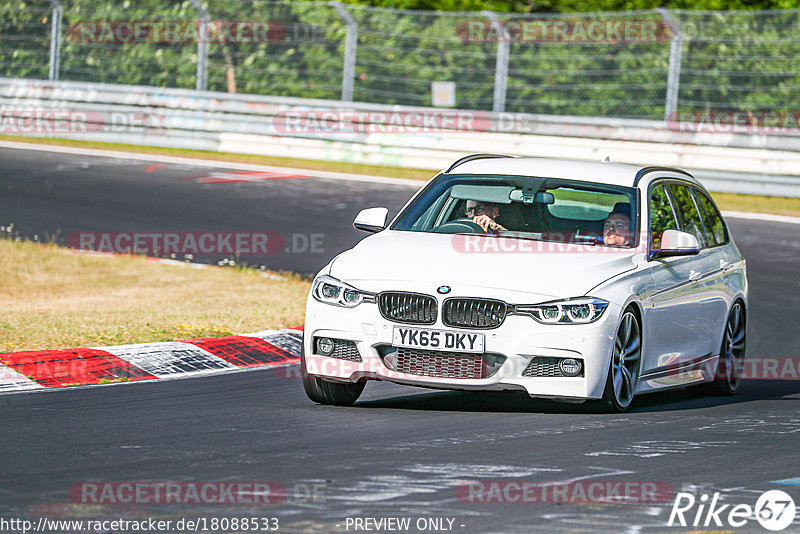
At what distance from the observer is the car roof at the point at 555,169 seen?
9.77 metres

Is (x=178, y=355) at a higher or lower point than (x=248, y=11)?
lower

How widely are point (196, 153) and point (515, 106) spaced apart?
6.07m

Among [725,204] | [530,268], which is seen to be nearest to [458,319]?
[530,268]

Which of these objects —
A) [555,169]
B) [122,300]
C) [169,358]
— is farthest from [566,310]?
[122,300]

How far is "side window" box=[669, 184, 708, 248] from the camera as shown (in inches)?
405

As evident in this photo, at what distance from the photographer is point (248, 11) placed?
26797 mm

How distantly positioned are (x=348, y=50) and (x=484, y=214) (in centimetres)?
1648

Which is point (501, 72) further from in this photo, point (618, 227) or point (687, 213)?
point (618, 227)

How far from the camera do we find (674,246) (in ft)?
30.3

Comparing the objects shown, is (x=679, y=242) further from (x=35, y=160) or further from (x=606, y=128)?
(x=35, y=160)

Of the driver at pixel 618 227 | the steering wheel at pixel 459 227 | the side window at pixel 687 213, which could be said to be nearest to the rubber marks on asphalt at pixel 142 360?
the steering wheel at pixel 459 227

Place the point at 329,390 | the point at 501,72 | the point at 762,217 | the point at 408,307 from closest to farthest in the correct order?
the point at 408,307
the point at 329,390
the point at 762,217
the point at 501,72

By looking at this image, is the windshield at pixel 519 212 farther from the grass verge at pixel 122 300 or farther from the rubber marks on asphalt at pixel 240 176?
the rubber marks on asphalt at pixel 240 176

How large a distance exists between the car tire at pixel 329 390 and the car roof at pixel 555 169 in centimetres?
189
